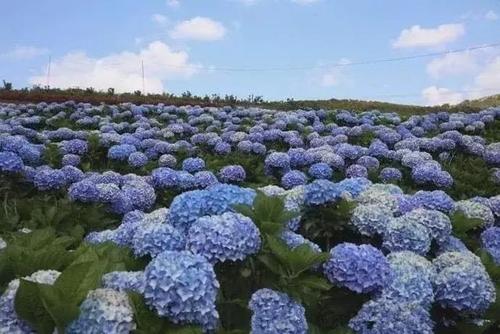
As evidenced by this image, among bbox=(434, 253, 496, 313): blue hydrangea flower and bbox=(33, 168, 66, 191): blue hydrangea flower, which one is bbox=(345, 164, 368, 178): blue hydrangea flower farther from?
bbox=(434, 253, 496, 313): blue hydrangea flower

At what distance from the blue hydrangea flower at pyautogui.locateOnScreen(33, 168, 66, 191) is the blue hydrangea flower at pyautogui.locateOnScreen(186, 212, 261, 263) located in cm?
317

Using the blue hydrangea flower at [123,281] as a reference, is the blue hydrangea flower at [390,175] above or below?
below

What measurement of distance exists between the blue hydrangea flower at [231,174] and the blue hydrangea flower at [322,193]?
11.0 feet

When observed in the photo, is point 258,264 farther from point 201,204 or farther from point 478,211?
point 478,211

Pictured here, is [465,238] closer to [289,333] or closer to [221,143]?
[289,333]

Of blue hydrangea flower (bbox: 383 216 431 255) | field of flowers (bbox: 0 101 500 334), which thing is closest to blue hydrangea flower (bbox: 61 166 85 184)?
field of flowers (bbox: 0 101 500 334)

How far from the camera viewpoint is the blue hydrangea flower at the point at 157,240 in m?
2.02

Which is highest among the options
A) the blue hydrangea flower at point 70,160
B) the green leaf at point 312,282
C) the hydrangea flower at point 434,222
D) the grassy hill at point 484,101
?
the grassy hill at point 484,101

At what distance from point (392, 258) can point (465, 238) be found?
82 cm

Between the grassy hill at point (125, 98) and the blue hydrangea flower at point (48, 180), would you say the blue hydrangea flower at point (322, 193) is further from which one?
the grassy hill at point (125, 98)

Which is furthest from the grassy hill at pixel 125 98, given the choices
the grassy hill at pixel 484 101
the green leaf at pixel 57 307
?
the green leaf at pixel 57 307

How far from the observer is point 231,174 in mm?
5898

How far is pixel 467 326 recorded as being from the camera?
2279mm

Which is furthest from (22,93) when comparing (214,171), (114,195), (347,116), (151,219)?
(151,219)
